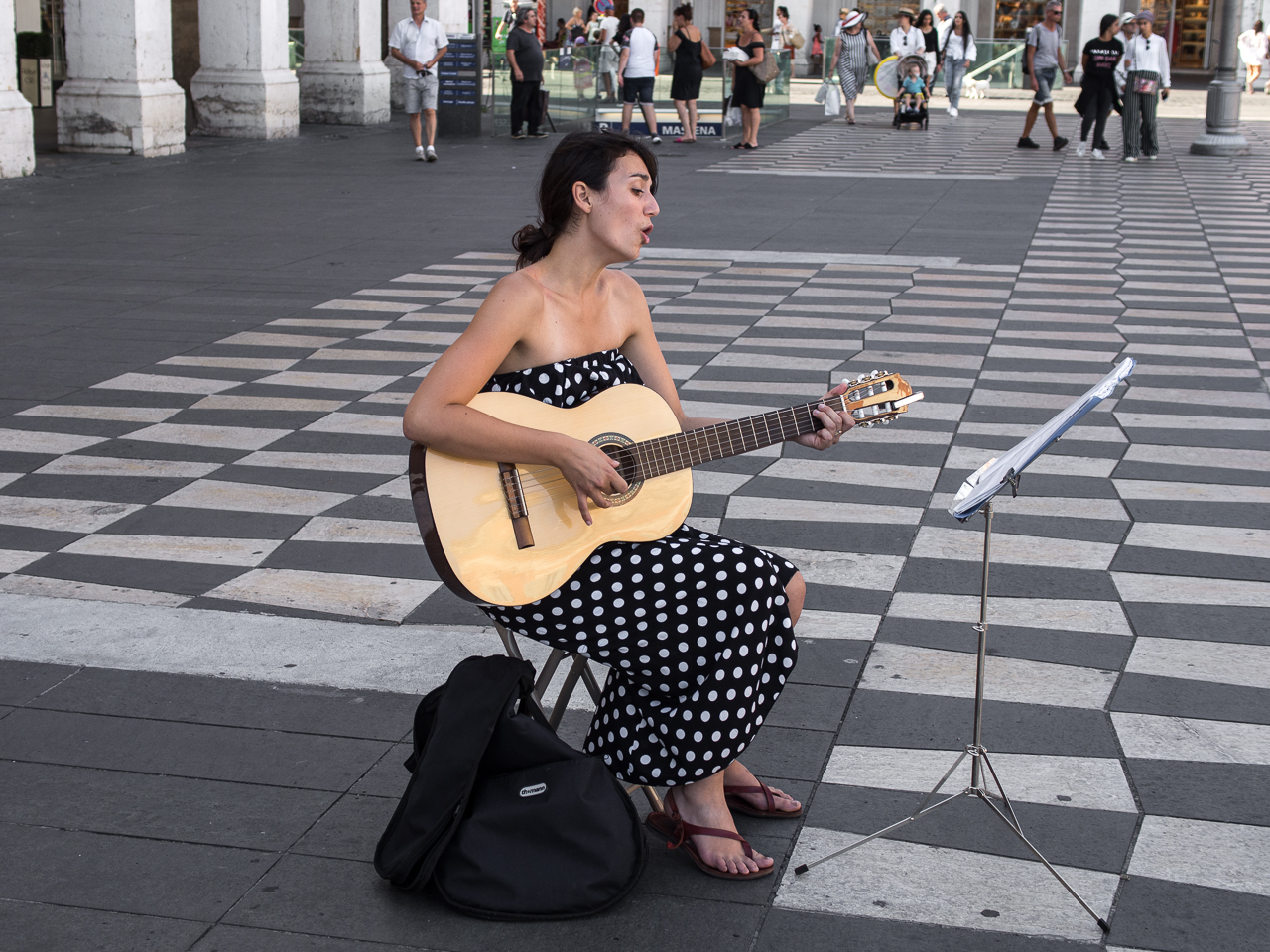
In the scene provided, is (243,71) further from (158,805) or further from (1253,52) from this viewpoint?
(1253,52)

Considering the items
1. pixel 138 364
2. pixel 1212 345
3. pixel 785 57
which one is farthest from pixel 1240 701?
pixel 785 57

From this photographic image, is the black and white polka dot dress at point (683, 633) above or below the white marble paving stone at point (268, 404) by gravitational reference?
above

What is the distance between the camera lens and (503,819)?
8.89ft

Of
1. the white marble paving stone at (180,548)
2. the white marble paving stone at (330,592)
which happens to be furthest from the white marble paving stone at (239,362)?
the white marble paving stone at (330,592)

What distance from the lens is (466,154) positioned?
1853 centimetres

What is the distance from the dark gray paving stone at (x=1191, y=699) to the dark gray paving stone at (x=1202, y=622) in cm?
34

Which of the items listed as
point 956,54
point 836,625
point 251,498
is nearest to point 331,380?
point 251,498

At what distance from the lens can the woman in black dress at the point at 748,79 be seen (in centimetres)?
1964

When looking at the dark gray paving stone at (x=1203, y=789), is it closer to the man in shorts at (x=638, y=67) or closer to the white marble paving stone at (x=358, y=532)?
the white marble paving stone at (x=358, y=532)

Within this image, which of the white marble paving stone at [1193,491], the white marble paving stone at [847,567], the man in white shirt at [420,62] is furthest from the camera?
the man in white shirt at [420,62]

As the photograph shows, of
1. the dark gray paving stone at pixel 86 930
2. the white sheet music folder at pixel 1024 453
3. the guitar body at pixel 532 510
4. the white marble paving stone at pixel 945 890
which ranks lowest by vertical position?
the white marble paving stone at pixel 945 890

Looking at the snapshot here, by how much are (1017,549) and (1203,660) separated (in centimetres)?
98

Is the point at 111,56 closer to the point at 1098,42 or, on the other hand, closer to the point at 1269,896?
the point at 1098,42

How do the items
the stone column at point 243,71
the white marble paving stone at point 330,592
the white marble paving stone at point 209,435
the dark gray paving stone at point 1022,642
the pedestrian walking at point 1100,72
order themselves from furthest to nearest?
1. the stone column at point 243,71
2. the pedestrian walking at point 1100,72
3. the white marble paving stone at point 209,435
4. the white marble paving stone at point 330,592
5. the dark gray paving stone at point 1022,642
